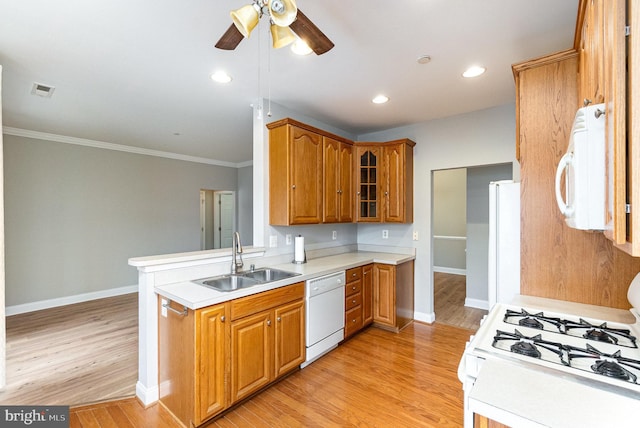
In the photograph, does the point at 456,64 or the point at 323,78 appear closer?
the point at 456,64

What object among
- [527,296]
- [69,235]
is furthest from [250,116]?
[69,235]

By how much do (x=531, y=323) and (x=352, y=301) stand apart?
1952mm

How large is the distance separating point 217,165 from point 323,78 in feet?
14.3

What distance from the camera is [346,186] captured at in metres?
3.55

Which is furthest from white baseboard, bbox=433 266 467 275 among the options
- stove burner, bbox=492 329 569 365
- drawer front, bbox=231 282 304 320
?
stove burner, bbox=492 329 569 365

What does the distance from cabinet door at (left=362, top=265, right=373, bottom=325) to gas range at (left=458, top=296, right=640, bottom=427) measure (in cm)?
185

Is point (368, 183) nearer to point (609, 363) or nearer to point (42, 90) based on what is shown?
point (609, 363)

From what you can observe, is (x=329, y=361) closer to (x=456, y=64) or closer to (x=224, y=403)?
(x=224, y=403)

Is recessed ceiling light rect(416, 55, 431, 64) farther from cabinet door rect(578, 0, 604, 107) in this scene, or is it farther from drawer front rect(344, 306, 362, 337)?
drawer front rect(344, 306, 362, 337)

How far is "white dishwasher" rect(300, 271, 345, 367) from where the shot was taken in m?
2.55

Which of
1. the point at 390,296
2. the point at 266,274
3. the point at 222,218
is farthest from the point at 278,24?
the point at 222,218

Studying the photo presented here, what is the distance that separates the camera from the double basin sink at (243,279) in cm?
234

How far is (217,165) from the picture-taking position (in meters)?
6.16

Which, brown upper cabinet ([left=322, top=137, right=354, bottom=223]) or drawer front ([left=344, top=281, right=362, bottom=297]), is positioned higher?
brown upper cabinet ([left=322, top=137, right=354, bottom=223])
